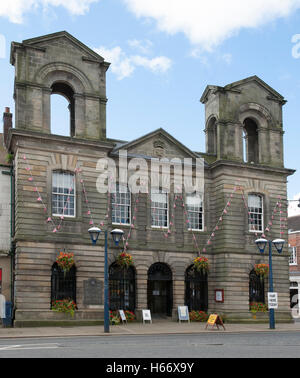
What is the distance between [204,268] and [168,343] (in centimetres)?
1472

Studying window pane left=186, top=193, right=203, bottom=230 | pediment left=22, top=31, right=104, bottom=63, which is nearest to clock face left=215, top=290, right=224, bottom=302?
window pane left=186, top=193, right=203, bottom=230

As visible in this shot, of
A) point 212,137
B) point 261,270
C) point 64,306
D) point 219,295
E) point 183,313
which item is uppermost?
point 212,137

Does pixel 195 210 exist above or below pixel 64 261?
above

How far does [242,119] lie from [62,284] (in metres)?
15.7

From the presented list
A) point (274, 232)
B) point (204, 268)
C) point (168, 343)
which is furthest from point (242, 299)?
point (168, 343)

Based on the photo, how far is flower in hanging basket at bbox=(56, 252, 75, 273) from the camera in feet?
91.5

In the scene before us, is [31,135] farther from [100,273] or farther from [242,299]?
[242,299]

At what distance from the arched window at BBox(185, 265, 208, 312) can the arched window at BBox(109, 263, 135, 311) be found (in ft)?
12.2

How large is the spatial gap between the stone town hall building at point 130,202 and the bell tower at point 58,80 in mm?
57

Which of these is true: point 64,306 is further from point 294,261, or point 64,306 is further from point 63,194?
point 294,261

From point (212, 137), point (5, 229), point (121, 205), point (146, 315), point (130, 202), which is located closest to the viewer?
point (146, 315)

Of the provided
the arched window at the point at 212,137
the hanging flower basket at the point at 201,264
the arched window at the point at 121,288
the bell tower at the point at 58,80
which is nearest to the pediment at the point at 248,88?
the arched window at the point at 212,137

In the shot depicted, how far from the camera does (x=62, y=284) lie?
29016 mm

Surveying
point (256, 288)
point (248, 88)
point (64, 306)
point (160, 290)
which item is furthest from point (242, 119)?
point (64, 306)
